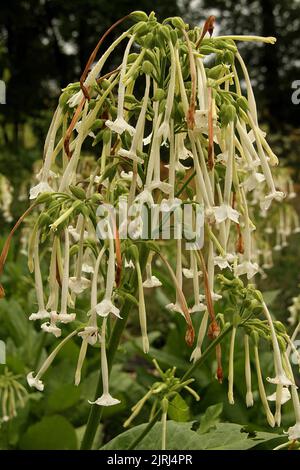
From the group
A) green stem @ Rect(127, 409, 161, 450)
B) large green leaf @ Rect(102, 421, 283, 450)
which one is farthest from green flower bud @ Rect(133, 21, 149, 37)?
large green leaf @ Rect(102, 421, 283, 450)

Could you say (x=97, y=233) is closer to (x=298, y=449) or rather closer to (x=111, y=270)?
(x=111, y=270)

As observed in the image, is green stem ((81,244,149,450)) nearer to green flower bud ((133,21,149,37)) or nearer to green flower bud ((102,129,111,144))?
green flower bud ((102,129,111,144))

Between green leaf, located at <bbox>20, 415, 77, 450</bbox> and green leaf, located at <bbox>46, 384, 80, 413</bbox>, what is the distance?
296mm

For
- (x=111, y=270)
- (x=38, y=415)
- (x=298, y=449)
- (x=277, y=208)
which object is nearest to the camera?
(x=111, y=270)

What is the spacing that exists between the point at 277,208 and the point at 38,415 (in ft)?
9.79

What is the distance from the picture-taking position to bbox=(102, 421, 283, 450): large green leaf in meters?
1.60

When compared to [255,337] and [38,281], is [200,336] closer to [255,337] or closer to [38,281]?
[255,337]

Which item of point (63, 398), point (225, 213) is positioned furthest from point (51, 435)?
point (225, 213)

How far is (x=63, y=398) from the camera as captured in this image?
122 inches

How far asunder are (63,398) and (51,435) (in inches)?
14.8

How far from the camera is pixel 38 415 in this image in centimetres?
327
